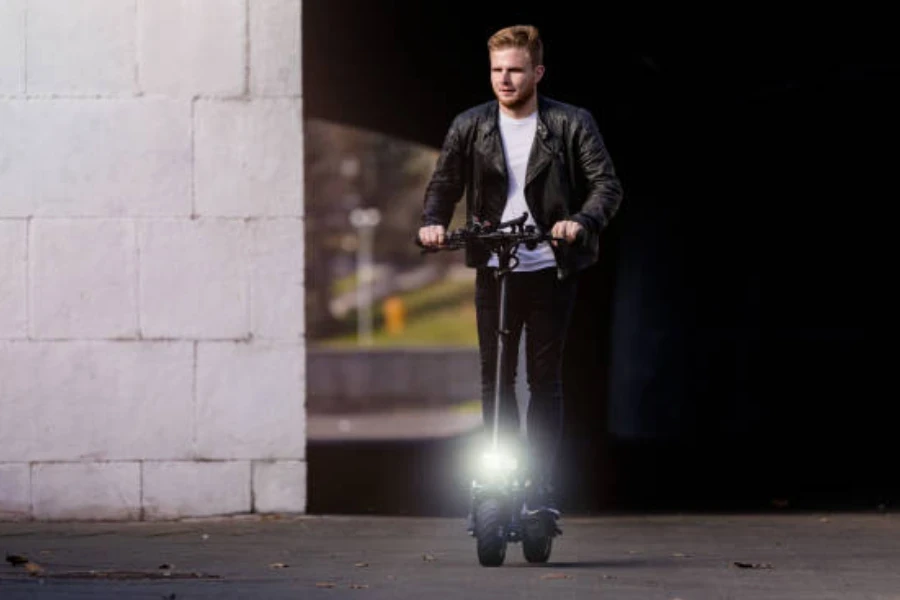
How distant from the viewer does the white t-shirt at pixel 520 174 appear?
862 cm

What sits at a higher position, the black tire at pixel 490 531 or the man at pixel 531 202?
the man at pixel 531 202

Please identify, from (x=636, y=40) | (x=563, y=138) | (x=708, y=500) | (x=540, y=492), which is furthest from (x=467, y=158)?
(x=636, y=40)

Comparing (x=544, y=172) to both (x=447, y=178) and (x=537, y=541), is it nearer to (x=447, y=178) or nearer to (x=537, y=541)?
(x=447, y=178)

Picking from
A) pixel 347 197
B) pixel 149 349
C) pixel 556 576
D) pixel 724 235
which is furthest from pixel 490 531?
pixel 347 197

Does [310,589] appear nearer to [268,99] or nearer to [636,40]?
[268,99]

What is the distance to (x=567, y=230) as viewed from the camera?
835cm

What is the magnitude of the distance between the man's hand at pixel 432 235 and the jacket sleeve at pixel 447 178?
18 centimetres

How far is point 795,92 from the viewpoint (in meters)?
19.8

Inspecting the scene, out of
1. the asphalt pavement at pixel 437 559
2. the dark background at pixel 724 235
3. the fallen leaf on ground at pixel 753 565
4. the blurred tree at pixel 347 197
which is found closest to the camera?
the asphalt pavement at pixel 437 559

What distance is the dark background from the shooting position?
19.5 meters

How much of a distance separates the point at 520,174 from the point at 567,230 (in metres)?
0.39

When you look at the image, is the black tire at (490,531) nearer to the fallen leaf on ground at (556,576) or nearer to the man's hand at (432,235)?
the fallen leaf on ground at (556,576)

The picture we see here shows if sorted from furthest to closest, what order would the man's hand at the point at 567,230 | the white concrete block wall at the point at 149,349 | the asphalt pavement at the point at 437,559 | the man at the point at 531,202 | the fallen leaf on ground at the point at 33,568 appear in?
the white concrete block wall at the point at 149,349, the fallen leaf on ground at the point at 33,568, the man at the point at 531,202, the man's hand at the point at 567,230, the asphalt pavement at the point at 437,559

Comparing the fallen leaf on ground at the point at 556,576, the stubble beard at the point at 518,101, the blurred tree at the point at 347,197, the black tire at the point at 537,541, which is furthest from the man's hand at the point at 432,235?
the blurred tree at the point at 347,197
